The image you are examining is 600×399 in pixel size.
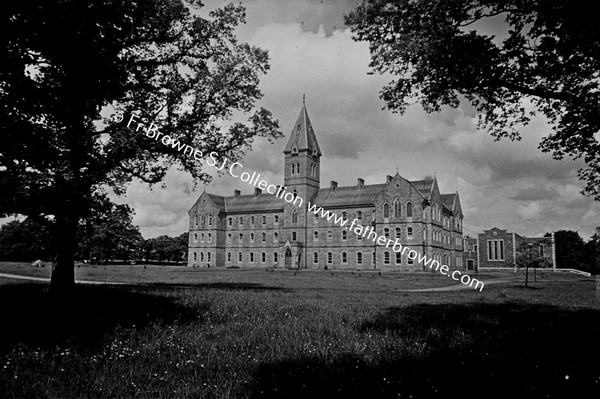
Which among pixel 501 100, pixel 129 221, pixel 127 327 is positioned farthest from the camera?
pixel 129 221

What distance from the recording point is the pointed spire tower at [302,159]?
79750 mm

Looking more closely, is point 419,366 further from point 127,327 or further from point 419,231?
point 419,231

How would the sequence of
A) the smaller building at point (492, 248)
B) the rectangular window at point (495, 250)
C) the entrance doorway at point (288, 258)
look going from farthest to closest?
1. the rectangular window at point (495, 250)
2. the smaller building at point (492, 248)
3. the entrance doorway at point (288, 258)

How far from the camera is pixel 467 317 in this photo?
11070 mm

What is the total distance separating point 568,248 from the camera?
3681 inches

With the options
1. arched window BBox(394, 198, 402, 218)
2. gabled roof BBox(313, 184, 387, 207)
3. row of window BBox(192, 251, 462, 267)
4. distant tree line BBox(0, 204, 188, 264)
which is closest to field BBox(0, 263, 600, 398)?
distant tree line BBox(0, 204, 188, 264)

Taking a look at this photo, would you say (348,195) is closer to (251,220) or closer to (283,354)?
(251,220)

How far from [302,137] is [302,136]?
193 millimetres

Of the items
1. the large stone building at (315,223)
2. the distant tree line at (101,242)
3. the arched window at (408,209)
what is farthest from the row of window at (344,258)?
the distant tree line at (101,242)

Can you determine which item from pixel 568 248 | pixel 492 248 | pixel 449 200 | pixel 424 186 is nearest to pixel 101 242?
pixel 424 186

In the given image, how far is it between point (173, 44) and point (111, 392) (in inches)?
598

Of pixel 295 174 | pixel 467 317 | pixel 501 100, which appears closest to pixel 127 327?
pixel 467 317

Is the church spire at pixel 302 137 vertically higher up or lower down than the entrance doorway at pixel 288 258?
higher up

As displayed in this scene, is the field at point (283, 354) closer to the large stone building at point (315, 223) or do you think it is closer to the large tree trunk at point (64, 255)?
the large tree trunk at point (64, 255)
